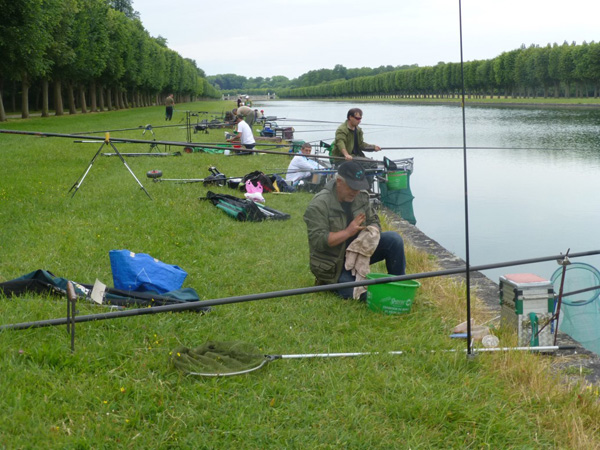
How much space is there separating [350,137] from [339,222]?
5.87m

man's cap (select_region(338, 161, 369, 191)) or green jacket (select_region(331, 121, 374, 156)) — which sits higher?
green jacket (select_region(331, 121, 374, 156))

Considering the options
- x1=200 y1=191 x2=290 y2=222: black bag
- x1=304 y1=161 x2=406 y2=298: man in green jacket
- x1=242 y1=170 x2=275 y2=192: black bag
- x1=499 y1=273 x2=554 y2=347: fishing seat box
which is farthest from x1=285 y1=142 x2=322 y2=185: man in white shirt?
x1=499 y1=273 x2=554 y2=347: fishing seat box

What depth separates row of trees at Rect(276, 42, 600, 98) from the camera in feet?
216

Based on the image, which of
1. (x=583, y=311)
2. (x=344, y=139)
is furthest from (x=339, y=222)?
(x=344, y=139)

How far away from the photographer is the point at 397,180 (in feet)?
40.5

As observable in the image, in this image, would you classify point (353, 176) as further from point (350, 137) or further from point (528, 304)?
point (350, 137)

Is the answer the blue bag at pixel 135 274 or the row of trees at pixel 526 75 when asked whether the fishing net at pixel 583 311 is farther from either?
the row of trees at pixel 526 75

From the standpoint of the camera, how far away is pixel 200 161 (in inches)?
639

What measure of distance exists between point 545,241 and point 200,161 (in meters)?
8.29

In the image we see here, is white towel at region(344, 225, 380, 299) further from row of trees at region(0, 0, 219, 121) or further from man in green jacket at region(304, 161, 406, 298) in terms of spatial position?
row of trees at region(0, 0, 219, 121)

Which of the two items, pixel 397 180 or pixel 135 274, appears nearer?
pixel 135 274

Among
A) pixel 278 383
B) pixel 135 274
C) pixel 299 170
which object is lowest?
pixel 278 383

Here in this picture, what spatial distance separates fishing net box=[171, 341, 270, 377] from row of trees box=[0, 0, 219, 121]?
23.7 m

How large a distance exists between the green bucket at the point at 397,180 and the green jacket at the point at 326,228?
6.77m
